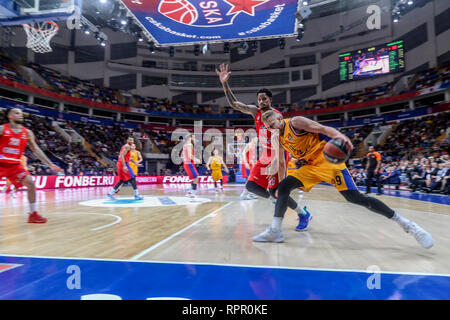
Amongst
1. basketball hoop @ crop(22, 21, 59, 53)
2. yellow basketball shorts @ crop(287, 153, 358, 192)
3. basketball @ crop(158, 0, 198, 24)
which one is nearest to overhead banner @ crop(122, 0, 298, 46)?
basketball @ crop(158, 0, 198, 24)

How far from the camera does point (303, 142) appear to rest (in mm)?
2994

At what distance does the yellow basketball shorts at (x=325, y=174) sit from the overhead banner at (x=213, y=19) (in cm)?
1006

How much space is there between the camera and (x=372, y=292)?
5.58 ft

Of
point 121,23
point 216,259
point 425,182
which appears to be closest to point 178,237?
point 216,259

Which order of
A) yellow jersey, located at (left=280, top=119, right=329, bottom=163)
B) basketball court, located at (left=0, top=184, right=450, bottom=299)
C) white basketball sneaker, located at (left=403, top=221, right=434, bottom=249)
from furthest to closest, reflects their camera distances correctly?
yellow jersey, located at (left=280, top=119, right=329, bottom=163) → white basketball sneaker, located at (left=403, top=221, right=434, bottom=249) → basketball court, located at (left=0, top=184, right=450, bottom=299)

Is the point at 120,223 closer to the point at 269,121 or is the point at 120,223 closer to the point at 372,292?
the point at 269,121

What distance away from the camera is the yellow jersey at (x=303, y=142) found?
295 cm

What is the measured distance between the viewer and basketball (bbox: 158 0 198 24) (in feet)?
35.3

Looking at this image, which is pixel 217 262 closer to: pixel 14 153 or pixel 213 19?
pixel 14 153

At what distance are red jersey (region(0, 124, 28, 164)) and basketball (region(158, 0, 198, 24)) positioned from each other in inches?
349

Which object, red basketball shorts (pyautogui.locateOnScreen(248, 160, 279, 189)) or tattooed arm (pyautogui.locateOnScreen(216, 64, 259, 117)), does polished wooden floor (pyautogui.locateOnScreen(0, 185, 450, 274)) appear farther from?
tattooed arm (pyautogui.locateOnScreen(216, 64, 259, 117))

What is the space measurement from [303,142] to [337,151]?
2.40 feet

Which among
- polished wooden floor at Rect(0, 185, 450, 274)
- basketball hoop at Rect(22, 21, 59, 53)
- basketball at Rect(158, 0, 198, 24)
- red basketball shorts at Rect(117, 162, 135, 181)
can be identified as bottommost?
polished wooden floor at Rect(0, 185, 450, 274)

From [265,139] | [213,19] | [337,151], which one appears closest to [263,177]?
[265,139]
